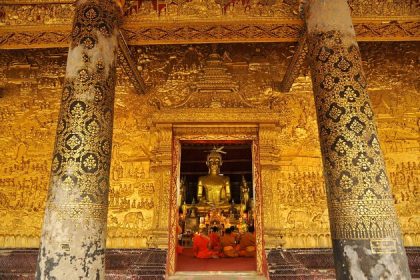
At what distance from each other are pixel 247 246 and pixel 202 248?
1328mm

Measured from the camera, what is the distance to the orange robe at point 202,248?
8.55 metres

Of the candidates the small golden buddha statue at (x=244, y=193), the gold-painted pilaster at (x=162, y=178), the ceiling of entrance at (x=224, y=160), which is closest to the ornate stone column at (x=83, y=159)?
the gold-painted pilaster at (x=162, y=178)

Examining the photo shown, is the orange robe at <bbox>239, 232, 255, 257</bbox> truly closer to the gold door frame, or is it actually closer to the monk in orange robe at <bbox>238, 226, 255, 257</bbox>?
the monk in orange robe at <bbox>238, 226, 255, 257</bbox>

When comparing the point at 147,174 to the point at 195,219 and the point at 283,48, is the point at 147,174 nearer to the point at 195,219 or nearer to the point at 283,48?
the point at 283,48

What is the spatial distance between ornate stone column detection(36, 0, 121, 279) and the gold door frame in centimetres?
279

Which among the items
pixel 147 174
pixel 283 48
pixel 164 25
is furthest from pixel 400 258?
pixel 283 48

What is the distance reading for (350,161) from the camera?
339cm

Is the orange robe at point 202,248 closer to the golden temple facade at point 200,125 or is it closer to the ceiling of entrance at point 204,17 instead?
the golden temple facade at point 200,125

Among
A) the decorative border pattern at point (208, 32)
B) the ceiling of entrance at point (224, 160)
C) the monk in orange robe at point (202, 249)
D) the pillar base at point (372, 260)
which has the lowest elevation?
the pillar base at point (372, 260)

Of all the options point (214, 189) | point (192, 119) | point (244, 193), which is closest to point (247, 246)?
point (214, 189)

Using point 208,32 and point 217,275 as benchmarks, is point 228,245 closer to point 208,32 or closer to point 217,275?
point 217,275

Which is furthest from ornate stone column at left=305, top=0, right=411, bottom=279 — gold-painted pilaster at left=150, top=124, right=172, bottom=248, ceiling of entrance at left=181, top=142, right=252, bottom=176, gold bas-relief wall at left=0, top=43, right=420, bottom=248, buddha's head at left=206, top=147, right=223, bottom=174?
buddha's head at left=206, top=147, right=223, bottom=174

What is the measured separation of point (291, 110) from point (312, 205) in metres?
1.89

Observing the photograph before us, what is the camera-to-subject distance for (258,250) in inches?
244
